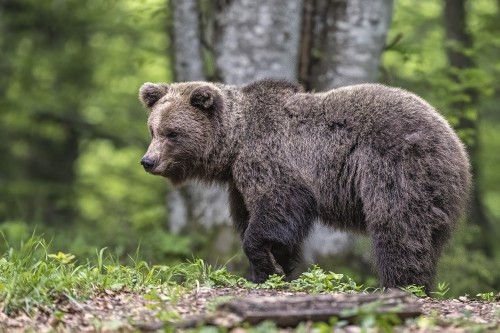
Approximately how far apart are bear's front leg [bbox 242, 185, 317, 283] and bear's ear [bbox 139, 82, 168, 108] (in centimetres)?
172

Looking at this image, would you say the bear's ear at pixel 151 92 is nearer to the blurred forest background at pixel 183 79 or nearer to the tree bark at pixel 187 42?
the blurred forest background at pixel 183 79

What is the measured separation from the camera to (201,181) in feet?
28.6

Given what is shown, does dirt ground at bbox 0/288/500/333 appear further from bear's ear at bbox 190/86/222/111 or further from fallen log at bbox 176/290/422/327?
bear's ear at bbox 190/86/222/111

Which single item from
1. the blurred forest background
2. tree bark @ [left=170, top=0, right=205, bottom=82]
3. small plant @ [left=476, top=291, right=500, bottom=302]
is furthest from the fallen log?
tree bark @ [left=170, top=0, right=205, bottom=82]

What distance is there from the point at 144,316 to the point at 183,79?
7.07 m

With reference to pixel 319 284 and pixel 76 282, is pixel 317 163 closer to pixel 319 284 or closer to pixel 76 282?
pixel 319 284

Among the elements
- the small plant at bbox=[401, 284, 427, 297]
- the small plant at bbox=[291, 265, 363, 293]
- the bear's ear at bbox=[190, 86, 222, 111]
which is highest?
the bear's ear at bbox=[190, 86, 222, 111]

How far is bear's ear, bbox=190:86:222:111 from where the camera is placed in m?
8.21

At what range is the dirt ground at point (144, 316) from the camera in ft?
16.4

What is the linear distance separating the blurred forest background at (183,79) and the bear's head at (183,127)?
3.08 ft

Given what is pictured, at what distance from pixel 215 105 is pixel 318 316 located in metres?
3.81

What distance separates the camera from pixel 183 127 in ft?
27.1

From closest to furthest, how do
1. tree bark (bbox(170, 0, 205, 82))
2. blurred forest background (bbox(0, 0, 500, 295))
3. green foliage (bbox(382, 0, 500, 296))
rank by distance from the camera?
1. blurred forest background (bbox(0, 0, 500, 295))
2. tree bark (bbox(170, 0, 205, 82))
3. green foliage (bbox(382, 0, 500, 296))

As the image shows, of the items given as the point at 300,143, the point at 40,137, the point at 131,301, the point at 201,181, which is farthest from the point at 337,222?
the point at 40,137
